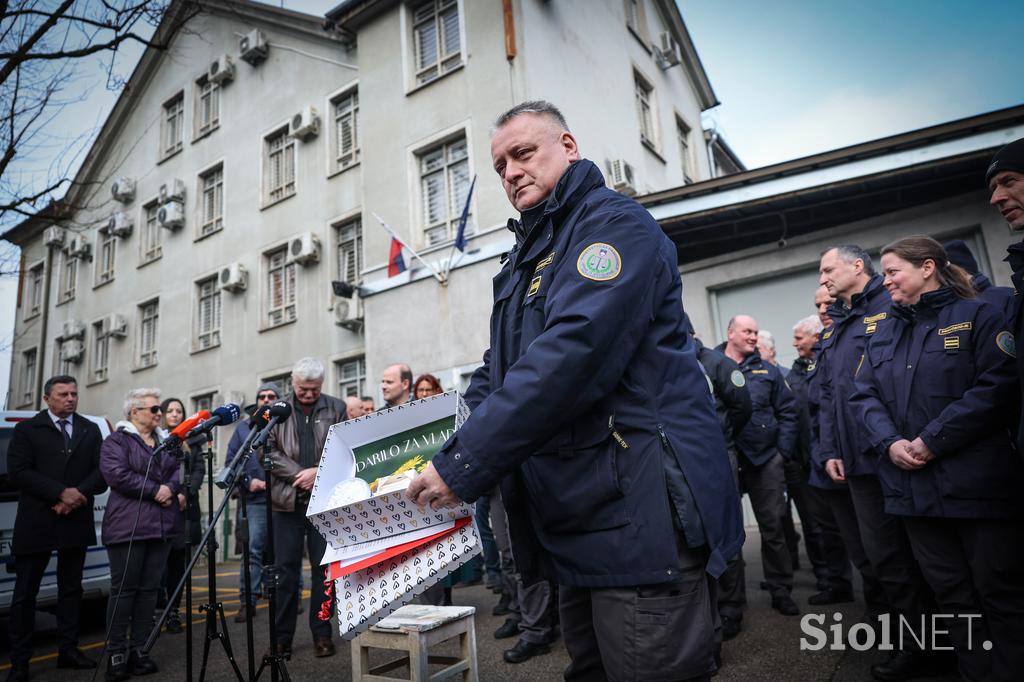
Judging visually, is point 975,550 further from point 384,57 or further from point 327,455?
point 384,57

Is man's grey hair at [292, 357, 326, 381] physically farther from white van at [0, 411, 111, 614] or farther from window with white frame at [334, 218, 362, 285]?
window with white frame at [334, 218, 362, 285]

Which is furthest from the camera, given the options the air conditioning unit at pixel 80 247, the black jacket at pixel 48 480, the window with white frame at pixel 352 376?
the air conditioning unit at pixel 80 247

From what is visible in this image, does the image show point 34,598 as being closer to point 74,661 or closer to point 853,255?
point 74,661

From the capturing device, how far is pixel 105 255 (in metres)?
22.8

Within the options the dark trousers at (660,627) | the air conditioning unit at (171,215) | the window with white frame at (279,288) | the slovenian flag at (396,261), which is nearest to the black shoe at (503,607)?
the dark trousers at (660,627)

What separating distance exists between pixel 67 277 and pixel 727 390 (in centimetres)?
2699

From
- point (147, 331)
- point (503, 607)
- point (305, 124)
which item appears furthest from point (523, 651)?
point (147, 331)

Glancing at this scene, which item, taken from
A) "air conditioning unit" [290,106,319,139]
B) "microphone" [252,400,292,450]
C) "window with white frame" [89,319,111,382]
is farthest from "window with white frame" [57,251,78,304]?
"microphone" [252,400,292,450]

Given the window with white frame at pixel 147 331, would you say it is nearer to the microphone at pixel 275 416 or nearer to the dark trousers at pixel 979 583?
the microphone at pixel 275 416

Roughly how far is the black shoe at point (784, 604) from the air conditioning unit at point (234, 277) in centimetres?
1525

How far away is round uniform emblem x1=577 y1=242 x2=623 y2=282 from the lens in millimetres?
1762

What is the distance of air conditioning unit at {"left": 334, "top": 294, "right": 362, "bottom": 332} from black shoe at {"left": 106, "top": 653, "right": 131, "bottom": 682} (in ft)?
31.7

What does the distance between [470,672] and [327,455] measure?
2256 mm

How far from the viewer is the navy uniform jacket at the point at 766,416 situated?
544 cm
